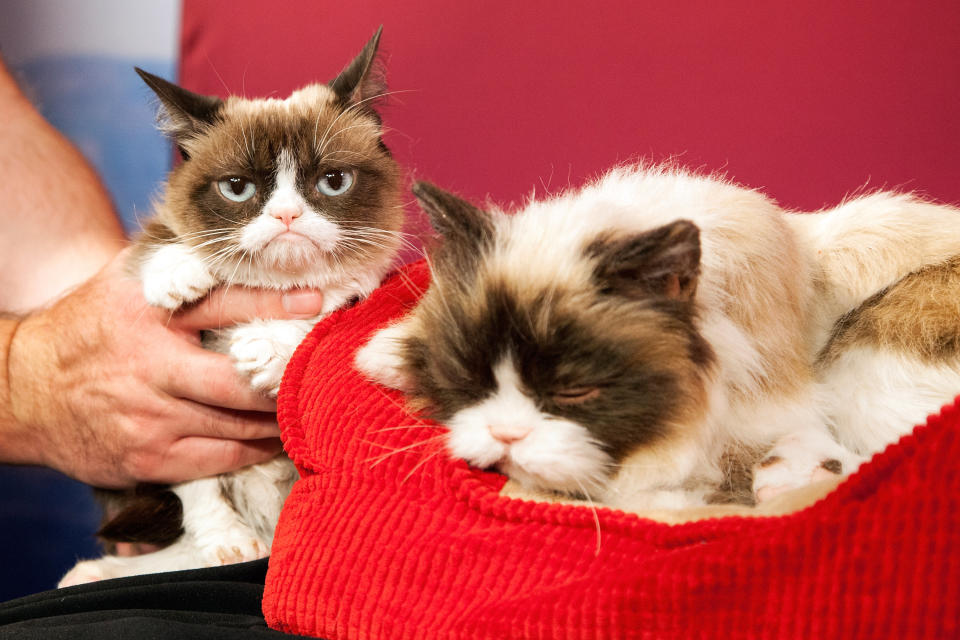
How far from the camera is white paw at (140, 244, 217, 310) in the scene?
4.39 feet

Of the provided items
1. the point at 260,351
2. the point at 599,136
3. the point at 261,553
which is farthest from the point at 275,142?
the point at 599,136

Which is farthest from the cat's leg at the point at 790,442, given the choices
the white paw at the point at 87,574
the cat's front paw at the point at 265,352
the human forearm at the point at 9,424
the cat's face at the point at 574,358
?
the human forearm at the point at 9,424

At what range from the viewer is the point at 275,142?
1354mm

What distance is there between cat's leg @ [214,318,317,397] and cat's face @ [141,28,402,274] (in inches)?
4.4

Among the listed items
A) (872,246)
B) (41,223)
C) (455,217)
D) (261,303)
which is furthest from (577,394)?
(41,223)

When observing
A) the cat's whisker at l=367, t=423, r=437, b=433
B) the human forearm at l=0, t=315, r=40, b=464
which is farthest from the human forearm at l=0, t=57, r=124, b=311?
A: the cat's whisker at l=367, t=423, r=437, b=433

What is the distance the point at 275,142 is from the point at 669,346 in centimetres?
85

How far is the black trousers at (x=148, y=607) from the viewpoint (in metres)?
0.90

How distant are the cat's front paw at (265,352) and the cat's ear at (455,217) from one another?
A: 0.42 meters

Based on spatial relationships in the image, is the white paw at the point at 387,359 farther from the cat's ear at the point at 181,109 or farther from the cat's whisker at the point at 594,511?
the cat's ear at the point at 181,109

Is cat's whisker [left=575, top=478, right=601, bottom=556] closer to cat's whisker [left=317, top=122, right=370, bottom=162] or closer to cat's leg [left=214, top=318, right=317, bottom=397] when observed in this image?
cat's leg [left=214, top=318, right=317, bottom=397]

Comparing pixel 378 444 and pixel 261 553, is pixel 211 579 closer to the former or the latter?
pixel 261 553

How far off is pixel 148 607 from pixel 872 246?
125 centimetres

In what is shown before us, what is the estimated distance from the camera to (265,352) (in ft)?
4.11
